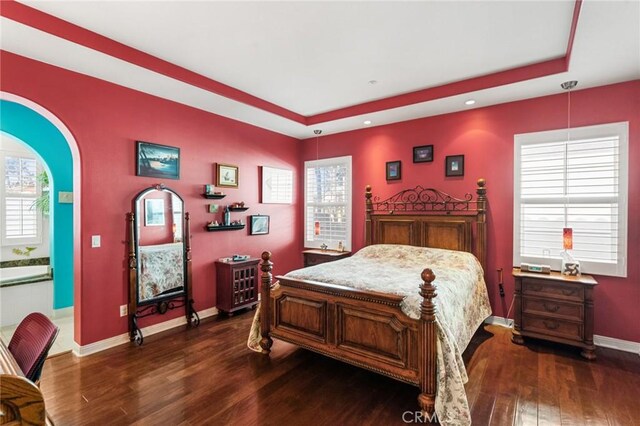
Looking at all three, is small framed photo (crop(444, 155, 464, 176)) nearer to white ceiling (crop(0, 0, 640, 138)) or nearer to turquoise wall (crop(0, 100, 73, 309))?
white ceiling (crop(0, 0, 640, 138))

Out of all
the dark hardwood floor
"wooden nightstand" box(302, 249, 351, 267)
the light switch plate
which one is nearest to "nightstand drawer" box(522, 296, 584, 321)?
the dark hardwood floor

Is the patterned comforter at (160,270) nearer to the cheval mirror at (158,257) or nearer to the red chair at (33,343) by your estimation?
the cheval mirror at (158,257)

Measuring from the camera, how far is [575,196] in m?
3.46

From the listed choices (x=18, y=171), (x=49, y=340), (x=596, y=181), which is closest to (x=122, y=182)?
(x=49, y=340)

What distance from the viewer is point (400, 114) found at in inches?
173

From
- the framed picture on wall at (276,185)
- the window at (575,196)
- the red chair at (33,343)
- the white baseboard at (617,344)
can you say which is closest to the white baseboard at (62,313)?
the framed picture on wall at (276,185)

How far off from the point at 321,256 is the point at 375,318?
2.62m

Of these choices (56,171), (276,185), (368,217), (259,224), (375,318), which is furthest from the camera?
(276,185)

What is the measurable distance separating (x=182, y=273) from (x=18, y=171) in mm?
3353

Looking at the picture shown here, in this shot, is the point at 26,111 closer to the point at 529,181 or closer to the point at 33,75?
the point at 33,75

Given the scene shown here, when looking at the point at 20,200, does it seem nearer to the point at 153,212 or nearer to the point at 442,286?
the point at 153,212

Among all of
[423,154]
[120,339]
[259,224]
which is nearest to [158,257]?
[120,339]

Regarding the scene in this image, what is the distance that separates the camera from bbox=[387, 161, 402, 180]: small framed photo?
471 centimetres

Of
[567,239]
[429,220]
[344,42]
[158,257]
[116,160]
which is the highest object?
[344,42]
